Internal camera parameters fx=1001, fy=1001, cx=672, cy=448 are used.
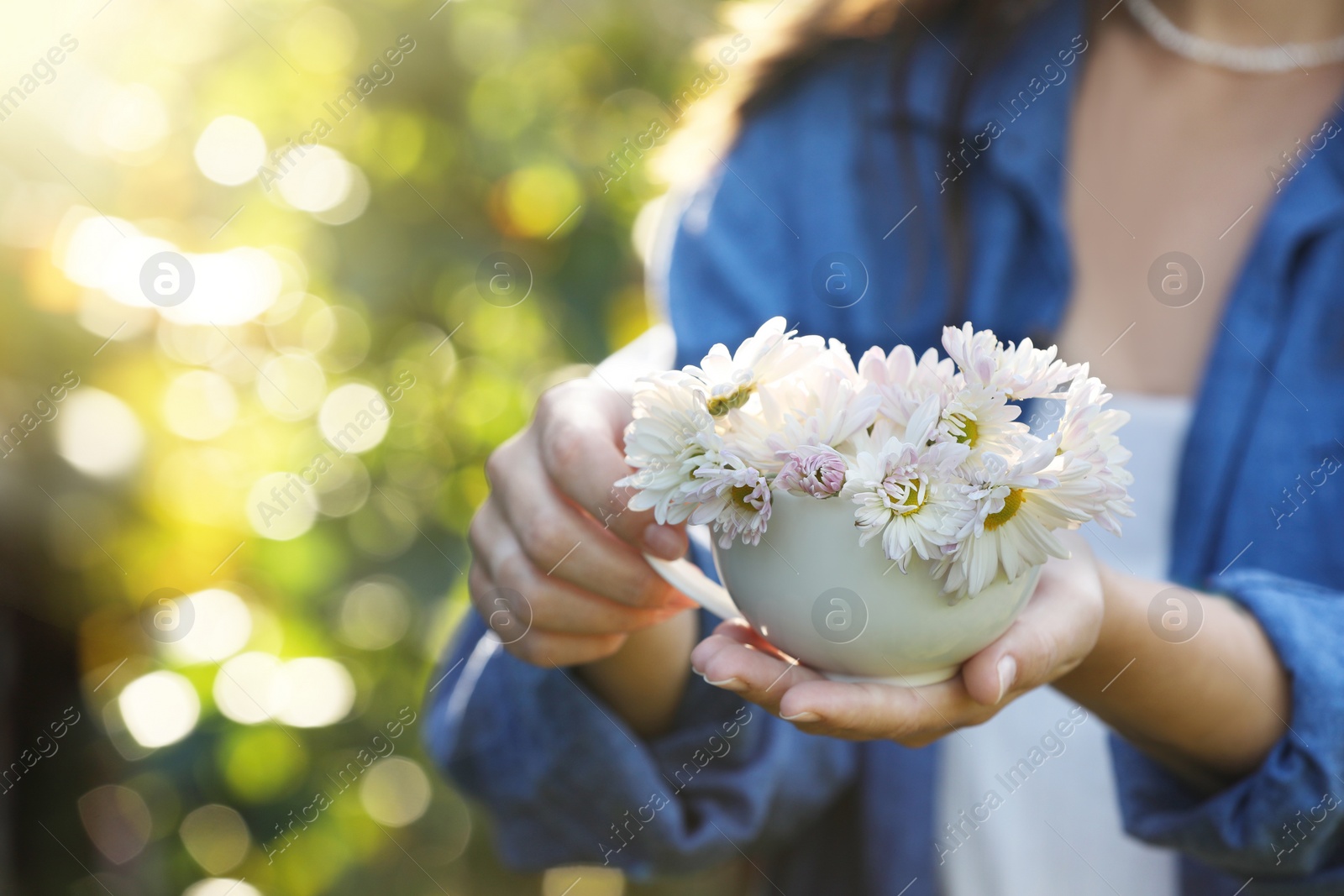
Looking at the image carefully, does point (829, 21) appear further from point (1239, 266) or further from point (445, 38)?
point (445, 38)

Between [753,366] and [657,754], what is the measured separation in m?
0.41

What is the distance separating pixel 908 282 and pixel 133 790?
3.84 ft

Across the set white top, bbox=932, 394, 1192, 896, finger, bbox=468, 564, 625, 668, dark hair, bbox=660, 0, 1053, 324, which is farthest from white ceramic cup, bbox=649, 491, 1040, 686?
dark hair, bbox=660, 0, 1053, 324

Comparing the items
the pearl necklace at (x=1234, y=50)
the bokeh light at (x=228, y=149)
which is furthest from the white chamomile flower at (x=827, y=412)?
the bokeh light at (x=228, y=149)

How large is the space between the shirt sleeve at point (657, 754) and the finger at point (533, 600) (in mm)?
157

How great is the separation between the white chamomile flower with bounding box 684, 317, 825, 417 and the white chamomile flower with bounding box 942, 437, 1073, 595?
97 mm

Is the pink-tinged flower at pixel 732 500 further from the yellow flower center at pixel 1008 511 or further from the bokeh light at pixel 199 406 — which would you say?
the bokeh light at pixel 199 406

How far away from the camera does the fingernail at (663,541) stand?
526 millimetres

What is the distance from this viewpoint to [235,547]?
1.33m

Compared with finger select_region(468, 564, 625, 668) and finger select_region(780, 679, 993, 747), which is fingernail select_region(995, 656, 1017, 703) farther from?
finger select_region(468, 564, 625, 668)

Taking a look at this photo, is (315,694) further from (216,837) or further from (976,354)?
(976,354)

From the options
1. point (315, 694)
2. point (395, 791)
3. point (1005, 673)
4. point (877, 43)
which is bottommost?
point (395, 791)

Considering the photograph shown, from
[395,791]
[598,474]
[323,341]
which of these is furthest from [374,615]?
[598,474]

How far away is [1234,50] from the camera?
2.99 feet
